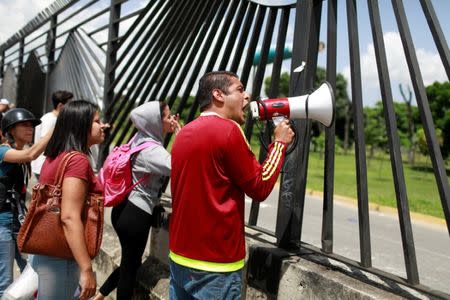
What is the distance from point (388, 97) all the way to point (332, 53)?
0.46 meters

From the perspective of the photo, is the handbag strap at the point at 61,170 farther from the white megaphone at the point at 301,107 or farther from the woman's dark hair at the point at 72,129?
the white megaphone at the point at 301,107

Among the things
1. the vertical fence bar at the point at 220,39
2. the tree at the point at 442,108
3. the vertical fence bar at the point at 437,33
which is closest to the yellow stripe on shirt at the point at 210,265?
the vertical fence bar at the point at 437,33

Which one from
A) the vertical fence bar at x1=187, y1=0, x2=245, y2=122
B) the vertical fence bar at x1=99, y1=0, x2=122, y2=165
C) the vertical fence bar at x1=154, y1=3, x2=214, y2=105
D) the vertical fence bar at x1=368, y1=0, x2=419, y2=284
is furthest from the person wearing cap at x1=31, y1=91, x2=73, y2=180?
the vertical fence bar at x1=368, y1=0, x2=419, y2=284

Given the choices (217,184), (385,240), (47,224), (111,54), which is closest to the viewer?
(217,184)

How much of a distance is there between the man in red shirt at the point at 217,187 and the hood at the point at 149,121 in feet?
3.49

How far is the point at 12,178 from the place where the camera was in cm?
320

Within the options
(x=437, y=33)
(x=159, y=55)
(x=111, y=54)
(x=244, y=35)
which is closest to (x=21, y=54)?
(x=111, y=54)

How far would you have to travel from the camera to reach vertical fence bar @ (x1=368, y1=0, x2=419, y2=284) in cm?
203

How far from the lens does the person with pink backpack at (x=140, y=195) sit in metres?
3.05

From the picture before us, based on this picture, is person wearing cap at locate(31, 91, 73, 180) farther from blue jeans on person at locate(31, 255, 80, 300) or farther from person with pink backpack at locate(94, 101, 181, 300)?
blue jeans on person at locate(31, 255, 80, 300)

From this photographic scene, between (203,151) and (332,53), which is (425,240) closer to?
(332,53)

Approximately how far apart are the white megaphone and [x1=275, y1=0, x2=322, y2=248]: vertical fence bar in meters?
0.38

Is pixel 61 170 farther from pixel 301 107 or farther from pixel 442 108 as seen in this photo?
pixel 442 108

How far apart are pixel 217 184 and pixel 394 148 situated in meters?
0.83
